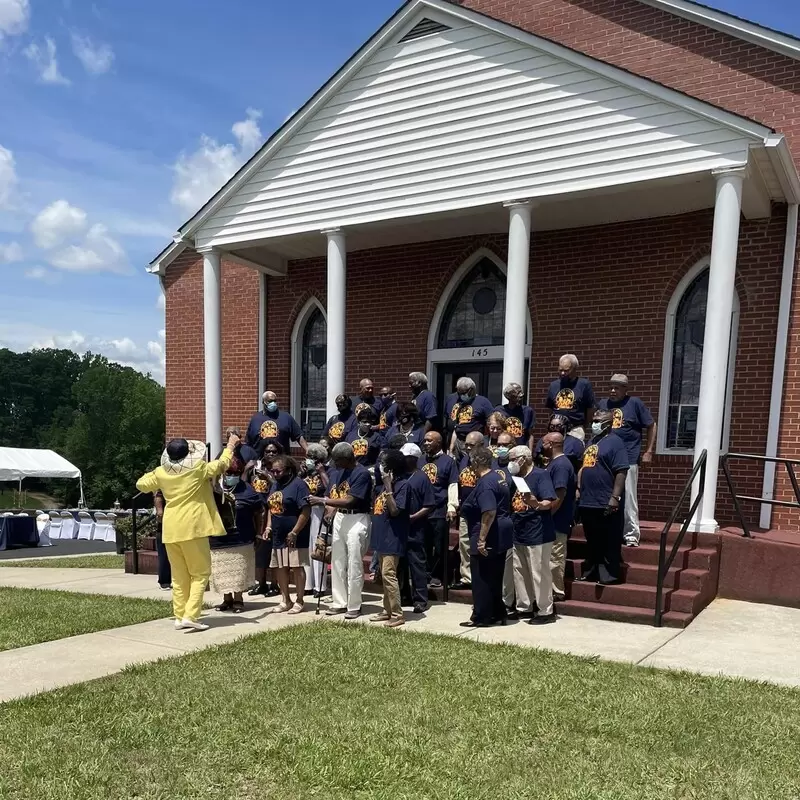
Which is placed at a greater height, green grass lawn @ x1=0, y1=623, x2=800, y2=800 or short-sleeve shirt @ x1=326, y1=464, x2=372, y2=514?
short-sleeve shirt @ x1=326, y1=464, x2=372, y2=514

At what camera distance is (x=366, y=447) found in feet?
24.5

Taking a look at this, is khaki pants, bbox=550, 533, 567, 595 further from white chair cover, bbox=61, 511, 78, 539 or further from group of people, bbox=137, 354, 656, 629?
white chair cover, bbox=61, 511, 78, 539

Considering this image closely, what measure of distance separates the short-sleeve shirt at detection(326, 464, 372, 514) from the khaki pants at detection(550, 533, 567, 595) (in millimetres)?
1732

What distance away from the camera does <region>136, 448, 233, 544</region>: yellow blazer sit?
587cm

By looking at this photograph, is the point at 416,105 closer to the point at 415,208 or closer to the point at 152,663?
the point at 415,208

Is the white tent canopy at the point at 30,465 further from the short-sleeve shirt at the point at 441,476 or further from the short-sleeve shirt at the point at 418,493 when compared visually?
the short-sleeve shirt at the point at 418,493

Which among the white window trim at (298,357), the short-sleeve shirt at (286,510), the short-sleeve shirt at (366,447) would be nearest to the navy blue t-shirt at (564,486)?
the short-sleeve shirt at (366,447)

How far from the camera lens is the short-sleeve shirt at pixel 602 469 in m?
6.29

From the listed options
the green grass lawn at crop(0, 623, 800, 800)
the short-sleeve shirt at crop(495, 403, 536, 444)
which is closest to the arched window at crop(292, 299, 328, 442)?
the short-sleeve shirt at crop(495, 403, 536, 444)

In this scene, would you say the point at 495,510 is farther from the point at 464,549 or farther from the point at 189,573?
the point at 189,573

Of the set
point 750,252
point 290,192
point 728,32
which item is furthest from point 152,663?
point 728,32

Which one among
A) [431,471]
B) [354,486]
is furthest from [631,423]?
[354,486]

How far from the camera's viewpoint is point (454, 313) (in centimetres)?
1103

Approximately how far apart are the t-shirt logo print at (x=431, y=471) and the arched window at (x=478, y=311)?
4.26m
